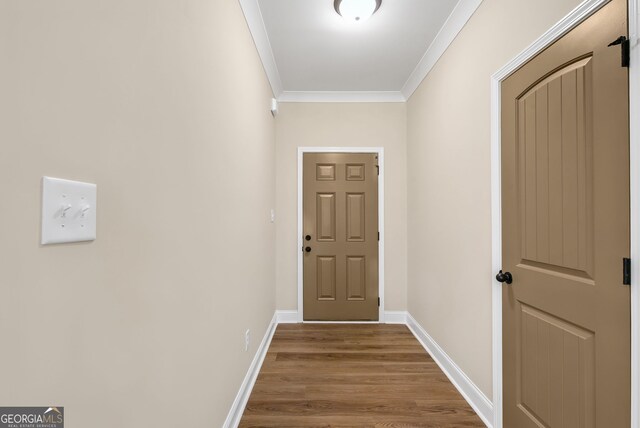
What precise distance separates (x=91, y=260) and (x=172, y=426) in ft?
2.42

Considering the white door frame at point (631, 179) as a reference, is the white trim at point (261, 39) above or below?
above

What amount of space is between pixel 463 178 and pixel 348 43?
1.53 metres

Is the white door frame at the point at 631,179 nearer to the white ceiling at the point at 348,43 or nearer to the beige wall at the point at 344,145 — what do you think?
the white ceiling at the point at 348,43

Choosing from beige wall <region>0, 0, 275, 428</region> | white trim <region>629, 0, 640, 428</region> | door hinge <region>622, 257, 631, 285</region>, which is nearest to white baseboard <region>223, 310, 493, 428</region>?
beige wall <region>0, 0, 275, 428</region>

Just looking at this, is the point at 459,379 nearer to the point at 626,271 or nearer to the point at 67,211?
the point at 626,271

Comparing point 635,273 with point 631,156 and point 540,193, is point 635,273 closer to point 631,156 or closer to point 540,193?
point 631,156

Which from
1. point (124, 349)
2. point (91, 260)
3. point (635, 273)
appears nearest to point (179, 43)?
point (91, 260)

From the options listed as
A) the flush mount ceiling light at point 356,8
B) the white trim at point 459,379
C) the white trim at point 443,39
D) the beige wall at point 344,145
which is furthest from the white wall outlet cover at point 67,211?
the beige wall at point 344,145

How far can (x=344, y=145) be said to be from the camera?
12.3 ft

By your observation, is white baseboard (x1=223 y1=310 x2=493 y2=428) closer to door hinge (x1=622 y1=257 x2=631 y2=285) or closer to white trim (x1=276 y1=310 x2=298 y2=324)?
white trim (x1=276 y1=310 x2=298 y2=324)

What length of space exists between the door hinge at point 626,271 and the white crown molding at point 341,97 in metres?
3.05

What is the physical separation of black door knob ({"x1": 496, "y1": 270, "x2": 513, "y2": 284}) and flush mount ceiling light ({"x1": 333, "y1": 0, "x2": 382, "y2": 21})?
1.92m

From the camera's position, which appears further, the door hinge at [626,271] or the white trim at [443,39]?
the white trim at [443,39]

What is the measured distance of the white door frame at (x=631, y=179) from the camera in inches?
40.9
